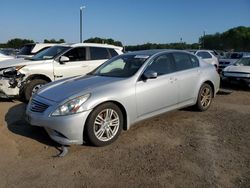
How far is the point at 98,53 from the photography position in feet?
34.2

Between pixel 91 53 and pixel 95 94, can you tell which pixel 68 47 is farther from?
pixel 95 94

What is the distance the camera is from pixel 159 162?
4559 mm

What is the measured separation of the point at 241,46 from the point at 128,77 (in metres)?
79.6

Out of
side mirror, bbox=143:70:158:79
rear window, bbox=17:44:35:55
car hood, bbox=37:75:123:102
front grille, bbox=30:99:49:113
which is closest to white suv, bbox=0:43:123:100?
car hood, bbox=37:75:123:102

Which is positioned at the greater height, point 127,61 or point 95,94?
point 127,61

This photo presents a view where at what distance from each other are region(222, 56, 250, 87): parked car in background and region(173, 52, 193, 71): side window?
588 centimetres

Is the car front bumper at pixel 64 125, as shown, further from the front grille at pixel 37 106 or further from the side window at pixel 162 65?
the side window at pixel 162 65

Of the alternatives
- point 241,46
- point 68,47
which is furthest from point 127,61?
point 241,46

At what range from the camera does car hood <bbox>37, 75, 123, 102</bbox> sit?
5273mm

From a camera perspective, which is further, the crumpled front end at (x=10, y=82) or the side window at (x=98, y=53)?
the side window at (x=98, y=53)

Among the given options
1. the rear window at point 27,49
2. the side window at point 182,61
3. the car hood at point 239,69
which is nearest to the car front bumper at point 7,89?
the side window at point 182,61

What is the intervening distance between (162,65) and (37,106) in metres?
2.59

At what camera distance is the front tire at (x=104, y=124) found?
509 centimetres

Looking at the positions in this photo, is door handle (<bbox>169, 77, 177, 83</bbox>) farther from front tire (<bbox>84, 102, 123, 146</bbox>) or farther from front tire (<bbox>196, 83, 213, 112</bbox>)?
front tire (<bbox>84, 102, 123, 146</bbox>)
